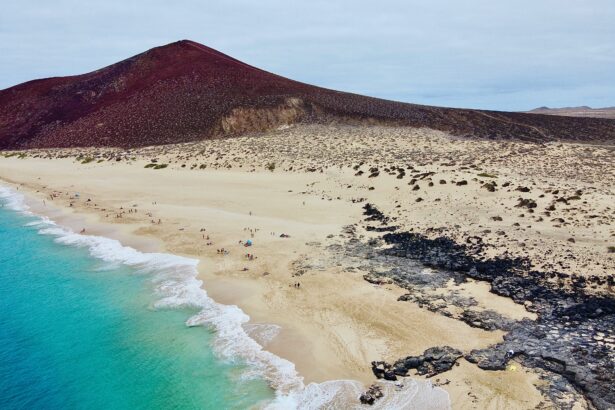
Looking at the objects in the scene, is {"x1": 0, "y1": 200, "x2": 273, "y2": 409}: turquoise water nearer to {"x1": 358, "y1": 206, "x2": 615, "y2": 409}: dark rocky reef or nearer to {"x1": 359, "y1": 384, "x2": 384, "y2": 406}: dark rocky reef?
{"x1": 359, "y1": 384, "x2": 384, "y2": 406}: dark rocky reef

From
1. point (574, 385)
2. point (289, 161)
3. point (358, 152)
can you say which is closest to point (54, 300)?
point (574, 385)

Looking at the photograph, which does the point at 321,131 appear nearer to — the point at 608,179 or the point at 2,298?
the point at 608,179

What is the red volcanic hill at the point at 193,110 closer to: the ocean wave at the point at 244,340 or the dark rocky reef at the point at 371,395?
the ocean wave at the point at 244,340

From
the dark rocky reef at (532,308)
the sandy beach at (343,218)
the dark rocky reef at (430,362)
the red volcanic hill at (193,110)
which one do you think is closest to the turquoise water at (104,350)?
the sandy beach at (343,218)

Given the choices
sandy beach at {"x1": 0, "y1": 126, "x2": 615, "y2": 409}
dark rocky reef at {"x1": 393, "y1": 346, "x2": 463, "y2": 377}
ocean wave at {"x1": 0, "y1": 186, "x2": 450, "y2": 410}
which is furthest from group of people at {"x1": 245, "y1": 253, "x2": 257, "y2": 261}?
dark rocky reef at {"x1": 393, "y1": 346, "x2": 463, "y2": 377}

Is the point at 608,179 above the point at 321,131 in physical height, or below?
below

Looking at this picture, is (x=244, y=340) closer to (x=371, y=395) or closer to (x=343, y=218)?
(x=371, y=395)
